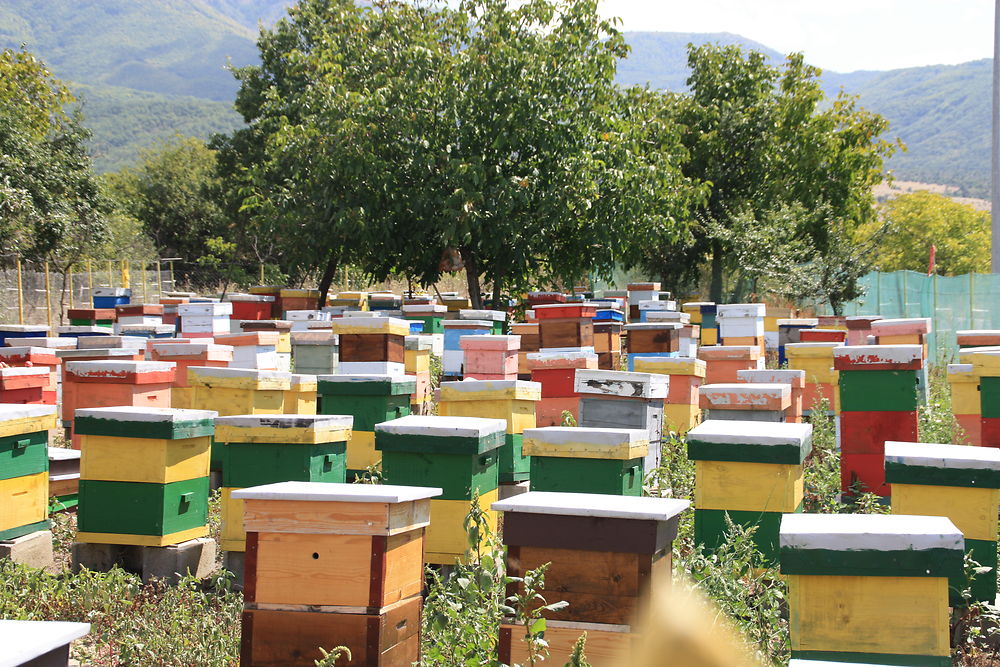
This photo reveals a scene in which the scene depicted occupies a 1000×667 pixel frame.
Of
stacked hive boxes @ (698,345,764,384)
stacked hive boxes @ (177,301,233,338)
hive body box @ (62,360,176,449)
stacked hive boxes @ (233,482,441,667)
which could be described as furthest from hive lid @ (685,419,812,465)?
stacked hive boxes @ (177,301,233,338)

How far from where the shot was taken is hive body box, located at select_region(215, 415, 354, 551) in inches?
199

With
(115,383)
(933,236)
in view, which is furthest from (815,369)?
(933,236)

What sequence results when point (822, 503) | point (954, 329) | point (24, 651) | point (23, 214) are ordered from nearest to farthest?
point (24, 651), point (822, 503), point (954, 329), point (23, 214)

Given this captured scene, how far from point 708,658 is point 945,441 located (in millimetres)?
7060

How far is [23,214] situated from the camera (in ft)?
69.5

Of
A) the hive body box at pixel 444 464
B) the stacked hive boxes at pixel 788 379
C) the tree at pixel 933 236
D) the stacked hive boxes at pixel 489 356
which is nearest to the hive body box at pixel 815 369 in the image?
the stacked hive boxes at pixel 788 379

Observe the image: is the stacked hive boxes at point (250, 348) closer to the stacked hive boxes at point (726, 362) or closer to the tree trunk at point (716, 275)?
the stacked hive boxes at point (726, 362)

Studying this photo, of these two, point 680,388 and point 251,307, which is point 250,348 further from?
point 251,307

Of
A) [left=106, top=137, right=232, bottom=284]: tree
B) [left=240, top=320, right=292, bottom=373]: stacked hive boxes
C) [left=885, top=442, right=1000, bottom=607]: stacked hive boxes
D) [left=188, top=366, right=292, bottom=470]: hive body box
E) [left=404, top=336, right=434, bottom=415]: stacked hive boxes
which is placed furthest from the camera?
[left=106, top=137, right=232, bottom=284]: tree

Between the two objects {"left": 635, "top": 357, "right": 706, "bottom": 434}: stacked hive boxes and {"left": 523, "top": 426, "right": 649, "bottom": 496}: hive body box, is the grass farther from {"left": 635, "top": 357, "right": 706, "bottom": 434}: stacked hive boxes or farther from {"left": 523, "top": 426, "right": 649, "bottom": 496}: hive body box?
{"left": 635, "top": 357, "right": 706, "bottom": 434}: stacked hive boxes

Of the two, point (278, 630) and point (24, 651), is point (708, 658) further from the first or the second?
point (278, 630)

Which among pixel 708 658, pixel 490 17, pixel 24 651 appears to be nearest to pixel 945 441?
pixel 24 651

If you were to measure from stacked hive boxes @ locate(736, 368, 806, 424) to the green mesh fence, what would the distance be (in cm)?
971

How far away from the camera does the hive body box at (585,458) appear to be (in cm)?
479
